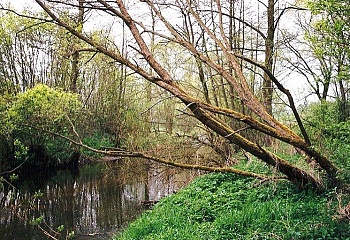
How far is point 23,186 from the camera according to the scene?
14.7 meters

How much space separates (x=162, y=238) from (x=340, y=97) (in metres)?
6.35

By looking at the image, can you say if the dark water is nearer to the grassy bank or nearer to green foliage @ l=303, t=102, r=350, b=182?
the grassy bank

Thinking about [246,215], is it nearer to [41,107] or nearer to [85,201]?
[85,201]

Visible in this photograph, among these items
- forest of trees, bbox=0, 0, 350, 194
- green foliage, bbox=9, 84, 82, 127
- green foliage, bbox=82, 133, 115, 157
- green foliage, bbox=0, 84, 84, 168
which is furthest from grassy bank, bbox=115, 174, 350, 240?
green foliage, bbox=82, 133, 115, 157

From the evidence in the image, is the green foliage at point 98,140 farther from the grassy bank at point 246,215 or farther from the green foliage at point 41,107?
the grassy bank at point 246,215

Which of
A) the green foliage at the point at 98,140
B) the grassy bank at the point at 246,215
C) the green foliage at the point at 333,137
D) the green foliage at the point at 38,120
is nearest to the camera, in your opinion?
the grassy bank at the point at 246,215

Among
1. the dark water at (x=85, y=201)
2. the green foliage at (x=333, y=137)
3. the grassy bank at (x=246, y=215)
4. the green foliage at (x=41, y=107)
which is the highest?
the green foliage at (x=41, y=107)

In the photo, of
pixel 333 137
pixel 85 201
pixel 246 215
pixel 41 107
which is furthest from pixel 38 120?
pixel 333 137

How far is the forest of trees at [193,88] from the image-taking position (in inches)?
263

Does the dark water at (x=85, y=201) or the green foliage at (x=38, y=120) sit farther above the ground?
the green foliage at (x=38, y=120)

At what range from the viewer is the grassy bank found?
541 centimetres

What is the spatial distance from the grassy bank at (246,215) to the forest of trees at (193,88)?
0.43m

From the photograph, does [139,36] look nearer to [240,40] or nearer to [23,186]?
[240,40]

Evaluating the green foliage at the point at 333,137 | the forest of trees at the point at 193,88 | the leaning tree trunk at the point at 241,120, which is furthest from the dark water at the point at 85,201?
the leaning tree trunk at the point at 241,120
